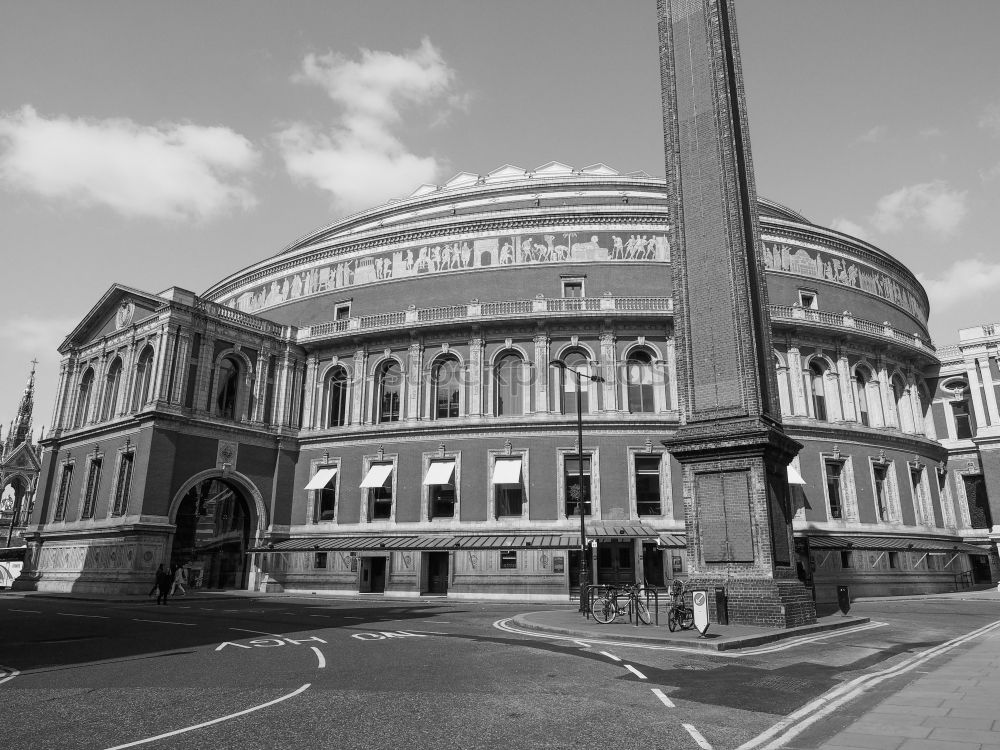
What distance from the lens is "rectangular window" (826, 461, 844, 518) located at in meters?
39.9

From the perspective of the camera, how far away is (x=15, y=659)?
42.5 ft

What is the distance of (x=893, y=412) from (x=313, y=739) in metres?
45.3

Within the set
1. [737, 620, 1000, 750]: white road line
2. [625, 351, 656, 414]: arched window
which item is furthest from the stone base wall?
[737, 620, 1000, 750]: white road line

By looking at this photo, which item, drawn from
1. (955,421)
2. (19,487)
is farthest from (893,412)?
(19,487)

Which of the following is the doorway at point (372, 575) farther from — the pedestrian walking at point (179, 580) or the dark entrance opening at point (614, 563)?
the dark entrance opening at point (614, 563)

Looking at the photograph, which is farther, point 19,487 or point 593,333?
point 19,487

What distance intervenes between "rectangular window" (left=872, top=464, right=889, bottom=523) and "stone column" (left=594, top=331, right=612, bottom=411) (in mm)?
16739

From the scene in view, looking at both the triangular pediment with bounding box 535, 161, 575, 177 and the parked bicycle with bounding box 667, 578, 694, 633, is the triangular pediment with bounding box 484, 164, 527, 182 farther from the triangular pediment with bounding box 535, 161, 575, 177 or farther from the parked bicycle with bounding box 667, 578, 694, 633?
→ the parked bicycle with bounding box 667, 578, 694, 633

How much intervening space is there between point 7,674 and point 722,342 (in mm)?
17467

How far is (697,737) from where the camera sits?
24.3ft

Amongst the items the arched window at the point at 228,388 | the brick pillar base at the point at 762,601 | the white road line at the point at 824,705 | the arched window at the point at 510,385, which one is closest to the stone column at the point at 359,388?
A: the arched window at the point at 228,388

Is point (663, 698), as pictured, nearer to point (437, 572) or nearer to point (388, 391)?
point (437, 572)

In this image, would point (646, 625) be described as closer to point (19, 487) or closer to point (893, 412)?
point (893, 412)

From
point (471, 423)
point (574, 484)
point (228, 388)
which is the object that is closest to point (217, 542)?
point (228, 388)
